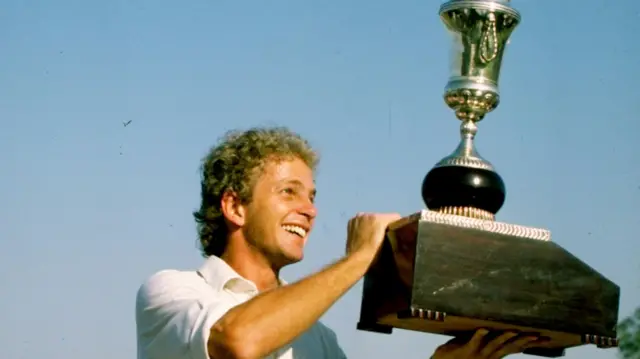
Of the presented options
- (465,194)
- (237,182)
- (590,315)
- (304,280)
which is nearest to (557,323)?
(590,315)

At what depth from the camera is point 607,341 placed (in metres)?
4.54

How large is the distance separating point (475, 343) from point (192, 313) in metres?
0.98

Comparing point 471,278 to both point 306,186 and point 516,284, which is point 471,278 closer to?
point 516,284

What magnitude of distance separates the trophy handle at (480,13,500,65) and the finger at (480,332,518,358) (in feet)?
2.99

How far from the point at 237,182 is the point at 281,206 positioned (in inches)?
10.2

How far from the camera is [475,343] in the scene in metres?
4.74

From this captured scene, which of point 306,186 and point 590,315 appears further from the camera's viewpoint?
point 306,186

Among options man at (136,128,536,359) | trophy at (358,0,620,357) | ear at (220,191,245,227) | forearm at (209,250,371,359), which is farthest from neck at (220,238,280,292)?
forearm at (209,250,371,359)

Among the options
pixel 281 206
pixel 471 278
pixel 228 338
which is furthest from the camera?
pixel 281 206

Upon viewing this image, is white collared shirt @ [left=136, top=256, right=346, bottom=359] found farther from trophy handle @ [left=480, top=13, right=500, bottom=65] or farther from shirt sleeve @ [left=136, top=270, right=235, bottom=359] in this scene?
trophy handle @ [left=480, top=13, right=500, bottom=65]

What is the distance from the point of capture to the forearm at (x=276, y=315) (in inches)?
162

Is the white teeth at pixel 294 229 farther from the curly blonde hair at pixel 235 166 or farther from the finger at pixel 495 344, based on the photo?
the finger at pixel 495 344

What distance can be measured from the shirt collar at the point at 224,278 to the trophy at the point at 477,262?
44cm

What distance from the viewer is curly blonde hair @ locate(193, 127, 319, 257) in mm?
5266
